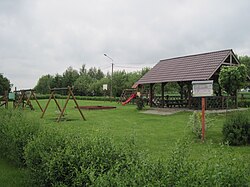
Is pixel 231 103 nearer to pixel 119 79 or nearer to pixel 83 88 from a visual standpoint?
pixel 119 79

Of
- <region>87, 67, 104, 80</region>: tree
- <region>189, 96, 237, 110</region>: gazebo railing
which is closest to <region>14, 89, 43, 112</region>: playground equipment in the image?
<region>189, 96, 237, 110</region>: gazebo railing

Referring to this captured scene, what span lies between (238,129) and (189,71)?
12.3 m

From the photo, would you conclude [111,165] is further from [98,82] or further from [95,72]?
[95,72]

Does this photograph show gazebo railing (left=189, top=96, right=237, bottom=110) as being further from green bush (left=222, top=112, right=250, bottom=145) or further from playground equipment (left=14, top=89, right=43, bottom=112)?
Answer: playground equipment (left=14, top=89, right=43, bottom=112)

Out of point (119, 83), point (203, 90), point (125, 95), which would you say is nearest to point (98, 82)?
point (119, 83)

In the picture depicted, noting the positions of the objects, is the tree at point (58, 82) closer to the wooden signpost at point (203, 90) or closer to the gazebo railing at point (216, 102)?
the gazebo railing at point (216, 102)

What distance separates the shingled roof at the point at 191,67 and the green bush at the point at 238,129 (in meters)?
9.56

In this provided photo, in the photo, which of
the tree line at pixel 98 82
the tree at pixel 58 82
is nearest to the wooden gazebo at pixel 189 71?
the tree line at pixel 98 82

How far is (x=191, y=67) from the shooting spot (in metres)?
19.9

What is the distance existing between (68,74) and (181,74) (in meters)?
55.9

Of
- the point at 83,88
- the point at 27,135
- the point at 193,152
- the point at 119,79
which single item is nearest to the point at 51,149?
the point at 27,135

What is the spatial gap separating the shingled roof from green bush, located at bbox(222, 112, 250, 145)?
9558mm

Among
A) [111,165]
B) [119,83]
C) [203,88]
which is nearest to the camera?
[111,165]

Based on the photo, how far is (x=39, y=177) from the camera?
3889mm
